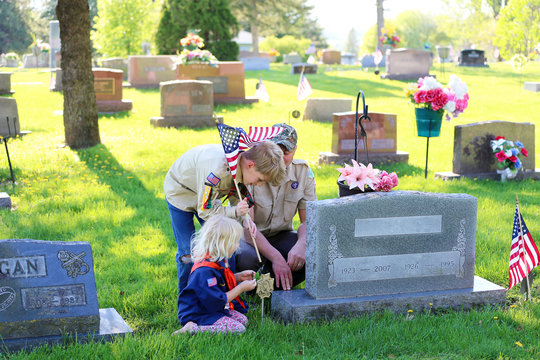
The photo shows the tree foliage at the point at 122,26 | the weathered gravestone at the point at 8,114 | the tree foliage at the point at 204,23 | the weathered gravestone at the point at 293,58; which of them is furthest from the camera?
the weathered gravestone at the point at 293,58

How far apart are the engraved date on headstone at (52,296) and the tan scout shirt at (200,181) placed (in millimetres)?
984

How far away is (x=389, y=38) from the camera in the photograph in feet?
106

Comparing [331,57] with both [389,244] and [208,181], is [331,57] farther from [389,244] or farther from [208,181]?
[208,181]

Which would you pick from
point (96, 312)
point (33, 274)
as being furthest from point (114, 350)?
point (33, 274)

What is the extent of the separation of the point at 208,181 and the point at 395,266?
64.9 inches

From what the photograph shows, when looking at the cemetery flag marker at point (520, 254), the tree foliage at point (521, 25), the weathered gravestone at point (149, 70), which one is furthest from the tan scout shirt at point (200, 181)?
the tree foliage at point (521, 25)

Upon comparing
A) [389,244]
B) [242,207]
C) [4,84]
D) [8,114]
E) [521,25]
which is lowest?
[389,244]

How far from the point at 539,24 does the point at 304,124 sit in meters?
17.6

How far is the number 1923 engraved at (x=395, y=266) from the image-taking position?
4.71 meters

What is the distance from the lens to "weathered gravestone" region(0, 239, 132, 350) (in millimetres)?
3941

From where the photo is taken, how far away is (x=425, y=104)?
935 centimetres

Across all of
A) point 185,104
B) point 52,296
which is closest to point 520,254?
point 52,296

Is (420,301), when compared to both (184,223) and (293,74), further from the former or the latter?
(293,74)

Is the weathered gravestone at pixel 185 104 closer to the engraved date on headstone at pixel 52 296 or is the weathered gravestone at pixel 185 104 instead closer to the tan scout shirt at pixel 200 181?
the tan scout shirt at pixel 200 181
